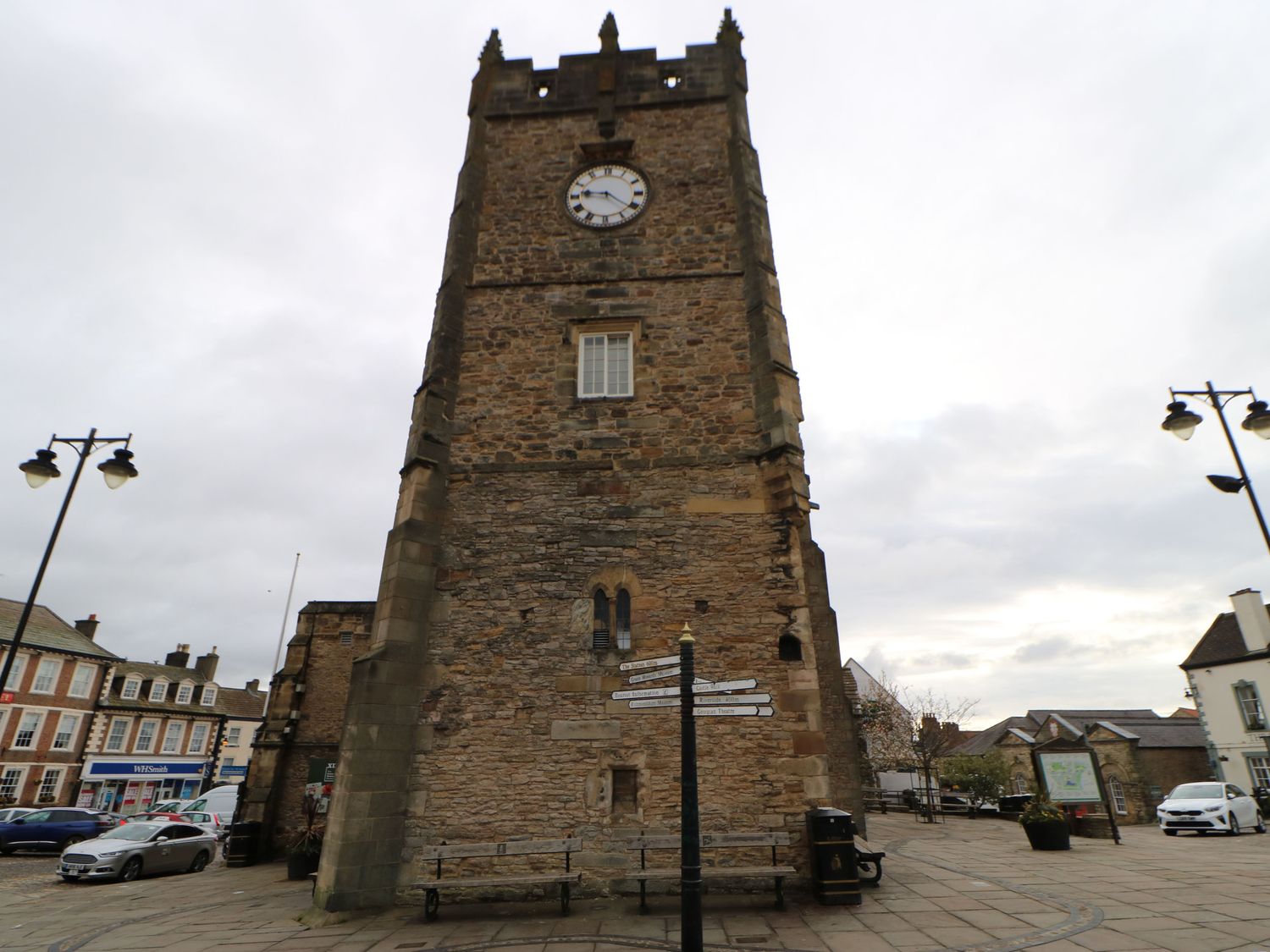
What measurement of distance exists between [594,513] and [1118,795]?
31.4 metres

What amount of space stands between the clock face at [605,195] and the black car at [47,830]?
20.5m

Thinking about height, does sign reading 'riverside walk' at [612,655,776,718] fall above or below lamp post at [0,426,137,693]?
below

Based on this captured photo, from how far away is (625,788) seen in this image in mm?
9398

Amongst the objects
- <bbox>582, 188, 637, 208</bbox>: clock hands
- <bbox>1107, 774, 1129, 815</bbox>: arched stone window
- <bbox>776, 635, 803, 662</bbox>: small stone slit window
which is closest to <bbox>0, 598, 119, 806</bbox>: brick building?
<bbox>582, 188, 637, 208</bbox>: clock hands

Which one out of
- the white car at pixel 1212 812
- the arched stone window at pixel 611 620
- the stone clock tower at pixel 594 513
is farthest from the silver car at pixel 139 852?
the white car at pixel 1212 812

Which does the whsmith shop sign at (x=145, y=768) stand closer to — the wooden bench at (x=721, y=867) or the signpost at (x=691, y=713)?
the wooden bench at (x=721, y=867)

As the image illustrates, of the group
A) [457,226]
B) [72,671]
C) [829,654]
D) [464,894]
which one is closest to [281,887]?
[464,894]

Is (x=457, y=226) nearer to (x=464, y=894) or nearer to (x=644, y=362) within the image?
(x=644, y=362)

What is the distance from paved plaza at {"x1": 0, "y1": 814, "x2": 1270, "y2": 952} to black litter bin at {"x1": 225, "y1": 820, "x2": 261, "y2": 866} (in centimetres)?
429

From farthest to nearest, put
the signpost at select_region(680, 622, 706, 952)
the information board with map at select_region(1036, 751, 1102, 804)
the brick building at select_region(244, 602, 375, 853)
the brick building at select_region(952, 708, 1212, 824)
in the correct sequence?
the brick building at select_region(952, 708, 1212, 824) → the brick building at select_region(244, 602, 375, 853) → the information board with map at select_region(1036, 751, 1102, 804) → the signpost at select_region(680, 622, 706, 952)

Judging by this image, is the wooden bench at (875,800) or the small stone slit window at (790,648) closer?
the small stone slit window at (790,648)

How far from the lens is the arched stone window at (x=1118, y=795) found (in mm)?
29375

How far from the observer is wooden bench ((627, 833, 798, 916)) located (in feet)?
26.7

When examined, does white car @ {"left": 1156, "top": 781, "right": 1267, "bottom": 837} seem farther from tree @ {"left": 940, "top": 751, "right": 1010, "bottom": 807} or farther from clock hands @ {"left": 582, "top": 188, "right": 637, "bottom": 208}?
clock hands @ {"left": 582, "top": 188, "right": 637, "bottom": 208}
